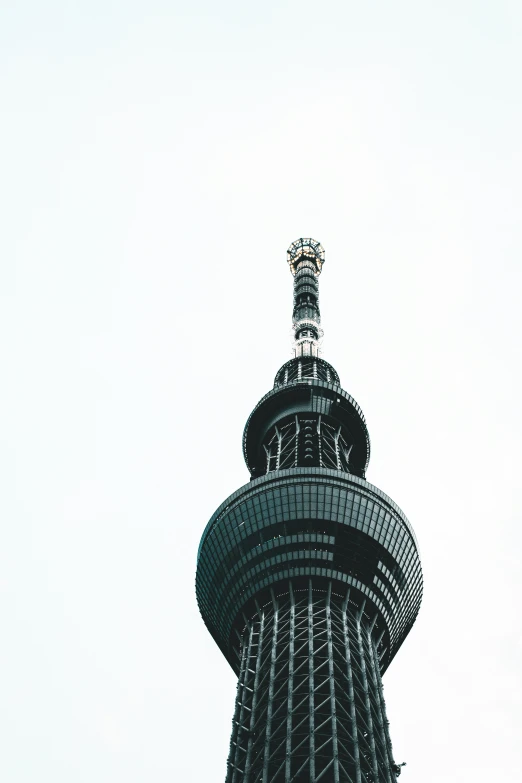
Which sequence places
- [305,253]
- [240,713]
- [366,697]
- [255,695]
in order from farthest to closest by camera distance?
[305,253] < [255,695] < [240,713] < [366,697]

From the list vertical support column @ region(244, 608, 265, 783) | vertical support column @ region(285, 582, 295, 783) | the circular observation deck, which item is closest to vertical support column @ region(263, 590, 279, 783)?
vertical support column @ region(285, 582, 295, 783)

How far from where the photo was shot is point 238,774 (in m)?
87.8

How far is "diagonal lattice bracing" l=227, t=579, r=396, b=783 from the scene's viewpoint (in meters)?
85.1

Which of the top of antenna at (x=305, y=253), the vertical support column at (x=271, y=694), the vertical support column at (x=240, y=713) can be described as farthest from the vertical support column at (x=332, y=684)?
the top of antenna at (x=305, y=253)

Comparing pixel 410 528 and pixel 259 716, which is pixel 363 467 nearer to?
pixel 410 528

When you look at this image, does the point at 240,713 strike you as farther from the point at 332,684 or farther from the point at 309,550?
the point at 309,550

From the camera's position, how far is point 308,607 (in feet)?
338

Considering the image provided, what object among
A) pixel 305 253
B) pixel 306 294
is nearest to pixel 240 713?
pixel 306 294

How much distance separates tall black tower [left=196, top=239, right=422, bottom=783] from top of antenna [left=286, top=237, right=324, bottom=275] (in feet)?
228

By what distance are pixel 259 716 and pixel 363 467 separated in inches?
1975

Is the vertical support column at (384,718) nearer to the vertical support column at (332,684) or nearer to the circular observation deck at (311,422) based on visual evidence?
the vertical support column at (332,684)

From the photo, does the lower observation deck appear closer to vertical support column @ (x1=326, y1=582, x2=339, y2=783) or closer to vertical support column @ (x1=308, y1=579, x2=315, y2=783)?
vertical support column @ (x1=308, y1=579, x2=315, y2=783)

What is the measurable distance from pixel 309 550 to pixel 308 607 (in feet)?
20.9

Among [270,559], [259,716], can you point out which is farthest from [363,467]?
[259,716]
